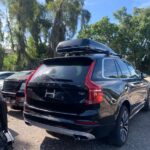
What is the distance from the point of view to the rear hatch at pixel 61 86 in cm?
414

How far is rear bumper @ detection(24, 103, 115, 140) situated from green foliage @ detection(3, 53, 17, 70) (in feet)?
78.2

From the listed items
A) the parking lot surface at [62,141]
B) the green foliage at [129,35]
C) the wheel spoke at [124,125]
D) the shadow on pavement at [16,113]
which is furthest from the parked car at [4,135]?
the green foliage at [129,35]

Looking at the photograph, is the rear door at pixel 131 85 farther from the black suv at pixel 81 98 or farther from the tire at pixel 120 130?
the tire at pixel 120 130

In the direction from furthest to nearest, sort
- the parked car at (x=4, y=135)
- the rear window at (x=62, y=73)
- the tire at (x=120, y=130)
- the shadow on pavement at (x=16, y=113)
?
1. the shadow on pavement at (x=16, y=113)
2. the tire at (x=120, y=130)
3. the rear window at (x=62, y=73)
4. the parked car at (x=4, y=135)

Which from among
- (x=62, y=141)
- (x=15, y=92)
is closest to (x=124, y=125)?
(x=62, y=141)

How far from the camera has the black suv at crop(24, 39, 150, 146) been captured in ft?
13.3

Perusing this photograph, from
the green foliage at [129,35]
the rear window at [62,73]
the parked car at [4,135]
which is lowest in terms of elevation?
the parked car at [4,135]

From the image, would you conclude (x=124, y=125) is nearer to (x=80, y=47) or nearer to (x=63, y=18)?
(x=80, y=47)

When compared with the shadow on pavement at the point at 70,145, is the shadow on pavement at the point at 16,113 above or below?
above

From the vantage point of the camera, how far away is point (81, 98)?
4094 mm

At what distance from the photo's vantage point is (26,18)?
2642cm

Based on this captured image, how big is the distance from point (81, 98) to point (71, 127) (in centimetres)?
53

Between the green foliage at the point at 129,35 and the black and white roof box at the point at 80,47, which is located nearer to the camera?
the black and white roof box at the point at 80,47

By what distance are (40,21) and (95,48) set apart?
2312cm
